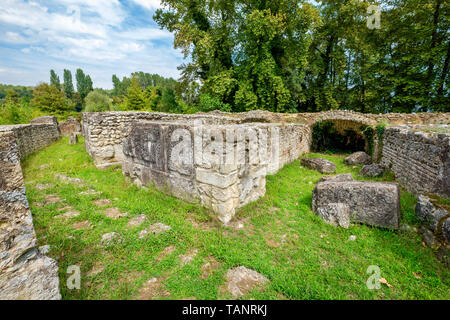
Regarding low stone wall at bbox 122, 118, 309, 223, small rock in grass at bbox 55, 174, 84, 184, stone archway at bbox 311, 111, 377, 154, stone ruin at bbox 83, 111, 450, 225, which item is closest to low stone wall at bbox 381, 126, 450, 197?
stone ruin at bbox 83, 111, 450, 225

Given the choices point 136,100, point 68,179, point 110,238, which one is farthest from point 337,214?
point 136,100

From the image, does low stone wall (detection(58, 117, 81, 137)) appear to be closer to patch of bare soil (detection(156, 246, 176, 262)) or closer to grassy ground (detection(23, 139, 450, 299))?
grassy ground (detection(23, 139, 450, 299))

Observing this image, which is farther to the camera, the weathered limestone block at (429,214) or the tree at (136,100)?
the tree at (136,100)

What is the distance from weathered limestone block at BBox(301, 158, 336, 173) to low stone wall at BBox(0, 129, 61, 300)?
736 cm

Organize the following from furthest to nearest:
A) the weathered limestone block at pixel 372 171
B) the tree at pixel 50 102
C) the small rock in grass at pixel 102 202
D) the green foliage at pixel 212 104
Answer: the tree at pixel 50 102, the green foliage at pixel 212 104, the weathered limestone block at pixel 372 171, the small rock in grass at pixel 102 202

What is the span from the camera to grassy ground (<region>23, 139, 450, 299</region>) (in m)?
2.17

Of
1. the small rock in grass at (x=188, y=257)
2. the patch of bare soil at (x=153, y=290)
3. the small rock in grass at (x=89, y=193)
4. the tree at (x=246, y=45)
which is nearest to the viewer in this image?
the patch of bare soil at (x=153, y=290)

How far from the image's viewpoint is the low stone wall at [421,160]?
152 inches

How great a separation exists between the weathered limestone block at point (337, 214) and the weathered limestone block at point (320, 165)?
11.9ft

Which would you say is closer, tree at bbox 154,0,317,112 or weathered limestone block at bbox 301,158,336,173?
weathered limestone block at bbox 301,158,336,173

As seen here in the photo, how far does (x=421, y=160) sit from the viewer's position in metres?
4.65

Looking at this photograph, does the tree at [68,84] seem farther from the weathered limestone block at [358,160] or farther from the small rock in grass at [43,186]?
the weathered limestone block at [358,160]

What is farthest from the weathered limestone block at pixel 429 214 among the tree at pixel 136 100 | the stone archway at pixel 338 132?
the tree at pixel 136 100
